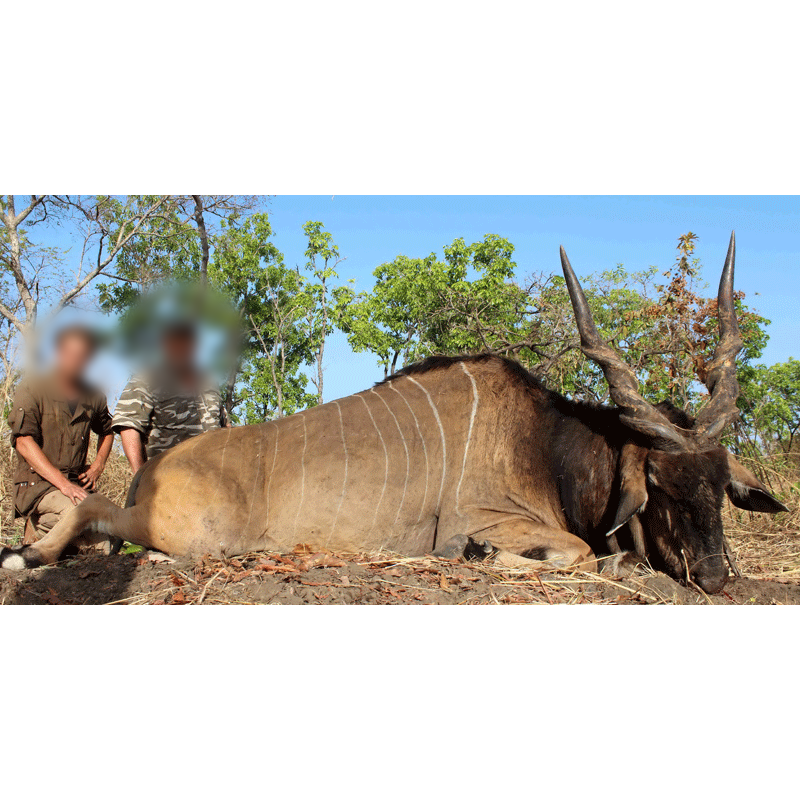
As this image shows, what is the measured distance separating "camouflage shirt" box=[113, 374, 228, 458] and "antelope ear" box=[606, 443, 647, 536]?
2.84m

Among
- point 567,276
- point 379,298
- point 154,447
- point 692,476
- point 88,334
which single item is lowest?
point 154,447

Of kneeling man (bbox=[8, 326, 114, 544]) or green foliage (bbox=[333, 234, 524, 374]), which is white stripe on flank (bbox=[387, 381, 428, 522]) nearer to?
kneeling man (bbox=[8, 326, 114, 544])

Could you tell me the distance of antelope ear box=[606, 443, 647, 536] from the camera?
3389 mm

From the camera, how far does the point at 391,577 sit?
3148mm

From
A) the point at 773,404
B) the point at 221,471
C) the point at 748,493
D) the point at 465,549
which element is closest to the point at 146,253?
the point at 221,471

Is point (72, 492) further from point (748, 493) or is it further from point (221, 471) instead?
point (748, 493)

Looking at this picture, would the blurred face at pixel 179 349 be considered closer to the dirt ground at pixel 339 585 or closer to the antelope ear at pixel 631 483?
the dirt ground at pixel 339 585

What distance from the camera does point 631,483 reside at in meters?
3.52

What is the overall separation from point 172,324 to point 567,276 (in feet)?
8.00

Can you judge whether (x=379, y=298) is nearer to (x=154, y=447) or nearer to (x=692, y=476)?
(x=154, y=447)

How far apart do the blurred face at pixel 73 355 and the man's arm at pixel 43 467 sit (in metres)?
0.47

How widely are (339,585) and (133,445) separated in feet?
7.83

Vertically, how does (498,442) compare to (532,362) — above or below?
below

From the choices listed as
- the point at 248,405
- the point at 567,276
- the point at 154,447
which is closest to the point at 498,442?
the point at 567,276
